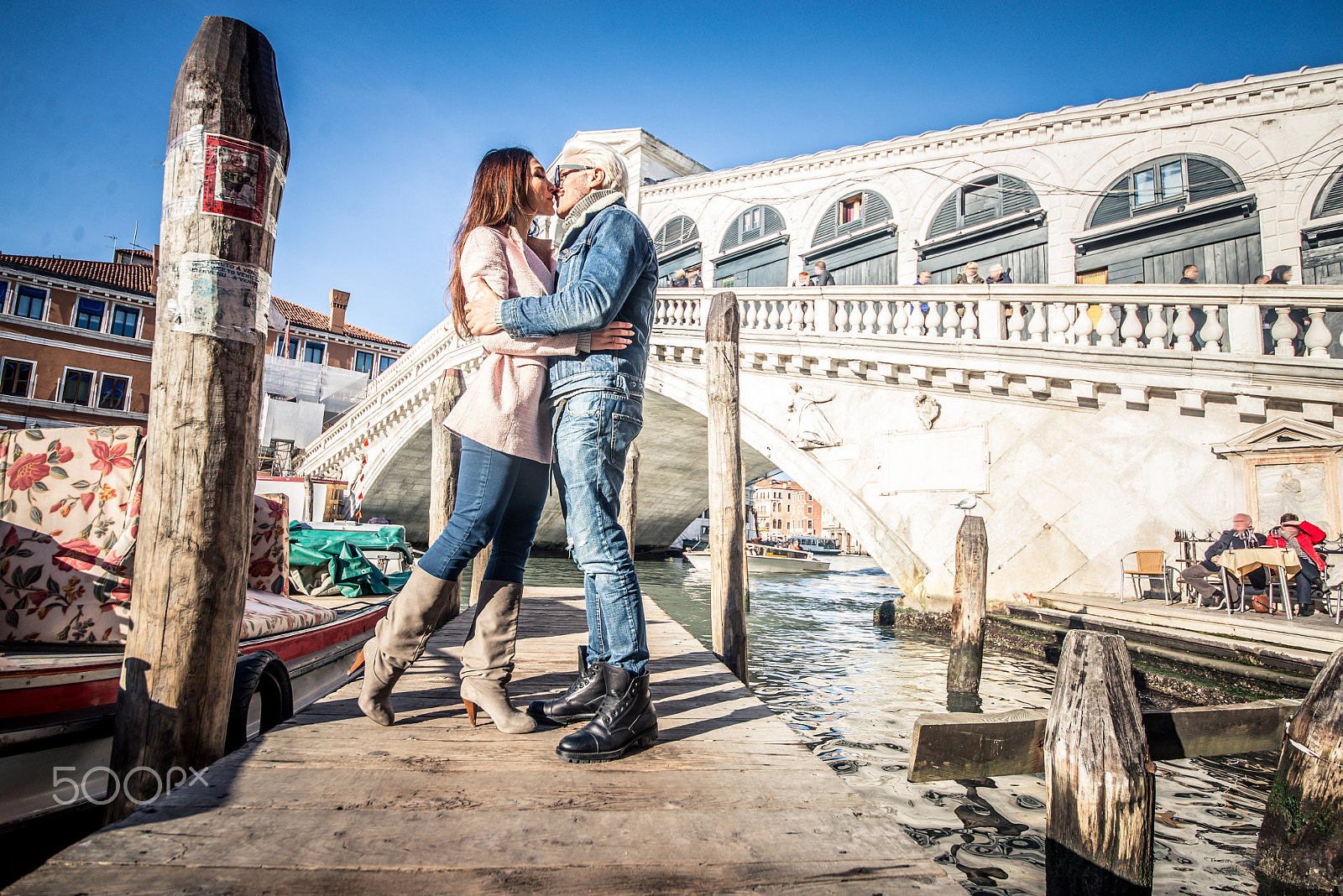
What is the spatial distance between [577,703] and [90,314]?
27.1m

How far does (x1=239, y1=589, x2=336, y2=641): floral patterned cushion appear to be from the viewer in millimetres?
2875

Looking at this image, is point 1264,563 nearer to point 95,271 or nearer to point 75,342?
point 75,342

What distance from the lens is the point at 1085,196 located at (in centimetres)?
1112

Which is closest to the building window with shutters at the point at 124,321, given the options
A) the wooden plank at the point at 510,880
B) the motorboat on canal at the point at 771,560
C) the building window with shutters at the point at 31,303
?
the building window with shutters at the point at 31,303

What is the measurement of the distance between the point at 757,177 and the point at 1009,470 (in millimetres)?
10495

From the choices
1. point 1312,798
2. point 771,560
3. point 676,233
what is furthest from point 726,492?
point 771,560

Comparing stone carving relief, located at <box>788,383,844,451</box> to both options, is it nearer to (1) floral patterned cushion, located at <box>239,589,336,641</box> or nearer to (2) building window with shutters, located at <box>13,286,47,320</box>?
(1) floral patterned cushion, located at <box>239,589,336,641</box>

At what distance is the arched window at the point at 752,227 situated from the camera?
1541 centimetres

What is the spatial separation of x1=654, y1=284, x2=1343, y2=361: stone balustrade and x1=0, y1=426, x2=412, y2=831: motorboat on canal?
6980 millimetres

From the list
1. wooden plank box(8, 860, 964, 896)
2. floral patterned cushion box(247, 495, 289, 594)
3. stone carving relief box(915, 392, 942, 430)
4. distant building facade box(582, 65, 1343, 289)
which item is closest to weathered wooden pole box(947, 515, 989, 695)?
stone carving relief box(915, 392, 942, 430)

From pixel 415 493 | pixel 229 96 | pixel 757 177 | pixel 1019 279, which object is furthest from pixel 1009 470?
pixel 415 493

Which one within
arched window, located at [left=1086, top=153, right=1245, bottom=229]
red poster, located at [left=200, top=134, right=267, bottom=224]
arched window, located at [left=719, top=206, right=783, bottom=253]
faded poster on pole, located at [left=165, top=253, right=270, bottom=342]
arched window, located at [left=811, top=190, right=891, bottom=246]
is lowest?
faded poster on pole, located at [left=165, top=253, right=270, bottom=342]

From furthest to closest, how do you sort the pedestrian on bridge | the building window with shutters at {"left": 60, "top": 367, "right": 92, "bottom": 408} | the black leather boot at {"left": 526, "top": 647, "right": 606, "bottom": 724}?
the building window with shutters at {"left": 60, "top": 367, "right": 92, "bottom": 408}, the black leather boot at {"left": 526, "top": 647, "right": 606, "bottom": 724}, the pedestrian on bridge

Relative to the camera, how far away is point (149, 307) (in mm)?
22453
